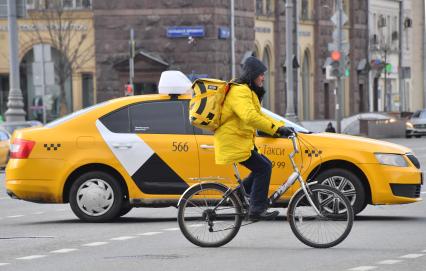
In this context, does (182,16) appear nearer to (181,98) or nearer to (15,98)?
(15,98)

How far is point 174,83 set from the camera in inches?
644

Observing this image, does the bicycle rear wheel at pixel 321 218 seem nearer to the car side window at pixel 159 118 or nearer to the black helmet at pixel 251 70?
the black helmet at pixel 251 70

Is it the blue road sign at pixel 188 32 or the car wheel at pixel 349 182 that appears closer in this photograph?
the car wheel at pixel 349 182

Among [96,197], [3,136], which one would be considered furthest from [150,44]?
[96,197]

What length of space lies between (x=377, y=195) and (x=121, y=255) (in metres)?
4.25

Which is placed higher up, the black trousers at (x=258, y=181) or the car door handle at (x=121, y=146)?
the car door handle at (x=121, y=146)

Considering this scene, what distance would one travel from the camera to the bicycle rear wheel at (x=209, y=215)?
13234mm

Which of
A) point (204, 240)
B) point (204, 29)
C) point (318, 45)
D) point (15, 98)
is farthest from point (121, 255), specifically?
point (318, 45)

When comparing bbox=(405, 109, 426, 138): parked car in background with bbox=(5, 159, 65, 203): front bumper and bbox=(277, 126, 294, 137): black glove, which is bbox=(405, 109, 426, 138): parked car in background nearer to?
bbox=(5, 159, 65, 203): front bumper

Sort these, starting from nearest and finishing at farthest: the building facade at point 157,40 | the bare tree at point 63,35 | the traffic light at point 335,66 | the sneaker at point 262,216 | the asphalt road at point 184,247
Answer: the asphalt road at point 184,247 < the sneaker at point 262,216 < the traffic light at point 335,66 < the building facade at point 157,40 < the bare tree at point 63,35

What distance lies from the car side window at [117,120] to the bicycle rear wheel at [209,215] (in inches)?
132

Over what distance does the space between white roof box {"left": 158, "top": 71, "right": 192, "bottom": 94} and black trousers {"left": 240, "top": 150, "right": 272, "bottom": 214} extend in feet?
10.1

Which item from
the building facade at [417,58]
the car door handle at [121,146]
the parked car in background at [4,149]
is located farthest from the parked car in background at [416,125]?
the car door handle at [121,146]

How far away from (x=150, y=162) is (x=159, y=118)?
0.53 meters
